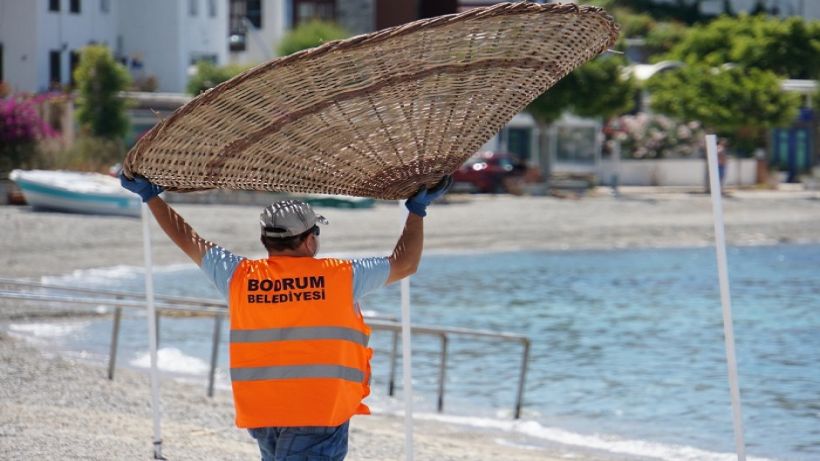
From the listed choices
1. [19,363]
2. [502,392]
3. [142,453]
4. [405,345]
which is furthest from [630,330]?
[405,345]

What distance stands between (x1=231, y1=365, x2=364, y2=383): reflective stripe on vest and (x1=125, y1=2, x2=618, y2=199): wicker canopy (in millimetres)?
819

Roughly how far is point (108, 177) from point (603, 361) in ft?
66.3

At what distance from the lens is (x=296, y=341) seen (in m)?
4.86

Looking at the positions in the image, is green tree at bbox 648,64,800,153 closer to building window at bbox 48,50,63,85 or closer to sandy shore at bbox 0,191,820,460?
sandy shore at bbox 0,191,820,460

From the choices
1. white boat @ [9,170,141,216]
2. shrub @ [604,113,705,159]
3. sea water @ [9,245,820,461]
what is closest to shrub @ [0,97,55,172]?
white boat @ [9,170,141,216]

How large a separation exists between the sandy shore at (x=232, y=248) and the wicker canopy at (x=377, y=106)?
10.7 feet

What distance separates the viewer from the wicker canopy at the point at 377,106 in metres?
4.77

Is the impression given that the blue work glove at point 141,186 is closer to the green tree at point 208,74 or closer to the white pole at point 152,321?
the white pole at point 152,321

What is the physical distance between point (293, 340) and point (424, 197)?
2.97 feet

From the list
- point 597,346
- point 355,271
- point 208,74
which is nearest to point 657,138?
point 208,74

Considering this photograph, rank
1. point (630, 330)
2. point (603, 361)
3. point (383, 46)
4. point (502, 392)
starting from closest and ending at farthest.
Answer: point (383, 46)
point (502, 392)
point (603, 361)
point (630, 330)

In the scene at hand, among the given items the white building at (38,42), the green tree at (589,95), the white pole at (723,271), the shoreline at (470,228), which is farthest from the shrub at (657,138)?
the white pole at (723,271)

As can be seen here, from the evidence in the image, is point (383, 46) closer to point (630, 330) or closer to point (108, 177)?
point (630, 330)

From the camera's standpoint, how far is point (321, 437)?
492cm
